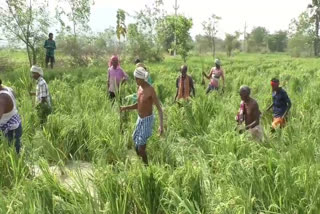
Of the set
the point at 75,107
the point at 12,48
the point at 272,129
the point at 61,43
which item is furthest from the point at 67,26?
the point at 272,129

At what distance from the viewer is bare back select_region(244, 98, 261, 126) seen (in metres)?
5.22

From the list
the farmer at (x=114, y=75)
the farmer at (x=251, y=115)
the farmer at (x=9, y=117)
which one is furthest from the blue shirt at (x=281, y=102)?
the farmer at (x=9, y=117)

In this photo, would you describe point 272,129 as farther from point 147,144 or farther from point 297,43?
point 297,43

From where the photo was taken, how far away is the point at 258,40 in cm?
6612

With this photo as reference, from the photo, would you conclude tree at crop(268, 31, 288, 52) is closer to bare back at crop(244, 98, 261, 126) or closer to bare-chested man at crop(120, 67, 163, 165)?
bare back at crop(244, 98, 261, 126)

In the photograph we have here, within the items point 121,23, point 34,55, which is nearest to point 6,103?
point 34,55

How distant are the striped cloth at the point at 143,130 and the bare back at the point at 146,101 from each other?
6cm

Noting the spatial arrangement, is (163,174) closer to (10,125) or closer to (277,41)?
(10,125)

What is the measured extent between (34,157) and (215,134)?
2.22 metres

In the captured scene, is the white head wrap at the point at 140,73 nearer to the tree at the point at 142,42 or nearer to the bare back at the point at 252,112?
the bare back at the point at 252,112

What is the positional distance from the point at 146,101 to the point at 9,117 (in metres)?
1.63

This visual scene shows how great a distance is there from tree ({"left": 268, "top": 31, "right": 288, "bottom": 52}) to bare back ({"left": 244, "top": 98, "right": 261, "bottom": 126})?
61948 millimetres

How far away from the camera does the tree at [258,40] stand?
5580 centimetres

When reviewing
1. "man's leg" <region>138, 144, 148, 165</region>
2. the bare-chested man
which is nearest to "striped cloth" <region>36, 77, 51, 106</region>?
the bare-chested man
